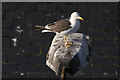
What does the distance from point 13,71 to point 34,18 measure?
56 centimetres

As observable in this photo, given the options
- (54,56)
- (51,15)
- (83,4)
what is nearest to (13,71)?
(51,15)

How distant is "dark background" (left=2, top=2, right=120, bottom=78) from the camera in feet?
12.7

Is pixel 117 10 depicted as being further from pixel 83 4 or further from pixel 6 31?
pixel 6 31

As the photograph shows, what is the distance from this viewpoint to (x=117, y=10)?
3.88 m

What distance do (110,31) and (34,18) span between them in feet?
2.48

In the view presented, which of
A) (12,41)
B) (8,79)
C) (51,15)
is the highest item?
(51,15)

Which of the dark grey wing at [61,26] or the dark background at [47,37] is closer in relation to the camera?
the dark grey wing at [61,26]

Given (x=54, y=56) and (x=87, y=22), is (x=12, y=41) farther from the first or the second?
(x=54, y=56)

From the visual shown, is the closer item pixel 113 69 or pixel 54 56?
pixel 54 56

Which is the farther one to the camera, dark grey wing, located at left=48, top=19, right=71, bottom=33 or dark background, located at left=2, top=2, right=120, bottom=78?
dark background, located at left=2, top=2, right=120, bottom=78

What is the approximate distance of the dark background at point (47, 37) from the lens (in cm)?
387

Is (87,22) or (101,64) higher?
(87,22)

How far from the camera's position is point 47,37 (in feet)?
12.9

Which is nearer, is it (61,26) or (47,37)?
(61,26)
